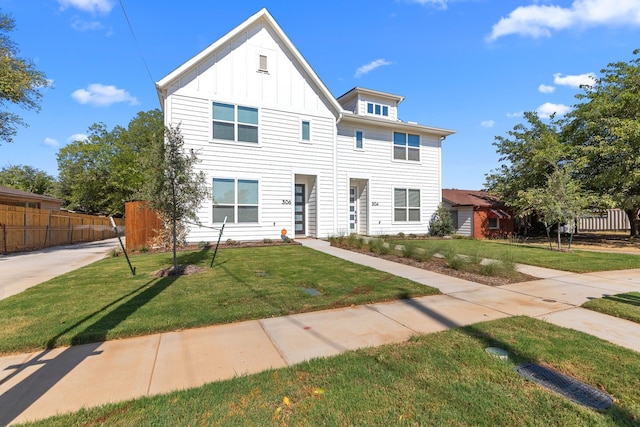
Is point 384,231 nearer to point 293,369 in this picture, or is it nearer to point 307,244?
point 307,244

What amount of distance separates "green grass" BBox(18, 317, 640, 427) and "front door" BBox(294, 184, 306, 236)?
39.5 ft

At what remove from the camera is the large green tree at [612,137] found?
14.5 m

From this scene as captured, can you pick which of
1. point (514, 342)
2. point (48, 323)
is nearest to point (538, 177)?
point (514, 342)

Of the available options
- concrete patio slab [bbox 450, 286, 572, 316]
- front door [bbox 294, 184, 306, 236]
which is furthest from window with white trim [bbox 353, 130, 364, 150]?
concrete patio slab [bbox 450, 286, 572, 316]

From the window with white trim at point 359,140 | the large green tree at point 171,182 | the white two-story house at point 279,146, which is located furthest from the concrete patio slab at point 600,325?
the window with white trim at point 359,140

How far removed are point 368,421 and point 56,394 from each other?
270cm

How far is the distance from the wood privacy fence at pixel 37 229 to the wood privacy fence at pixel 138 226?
432 mm

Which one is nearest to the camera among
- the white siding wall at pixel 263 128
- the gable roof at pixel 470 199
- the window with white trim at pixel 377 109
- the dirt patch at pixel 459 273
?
the dirt patch at pixel 459 273

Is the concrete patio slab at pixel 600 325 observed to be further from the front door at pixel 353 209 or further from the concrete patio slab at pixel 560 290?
the front door at pixel 353 209

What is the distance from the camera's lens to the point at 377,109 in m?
18.4

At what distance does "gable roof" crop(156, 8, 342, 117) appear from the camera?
38.6 ft

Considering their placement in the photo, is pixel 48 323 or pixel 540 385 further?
pixel 48 323

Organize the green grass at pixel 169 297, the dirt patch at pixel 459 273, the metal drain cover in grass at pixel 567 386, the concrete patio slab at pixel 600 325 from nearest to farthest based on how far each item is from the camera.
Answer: the metal drain cover in grass at pixel 567 386 < the concrete patio slab at pixel 600 325 < the green grass at pixel 169 297 < the dirt patch at pixel 459 273

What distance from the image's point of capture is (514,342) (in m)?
3.64
